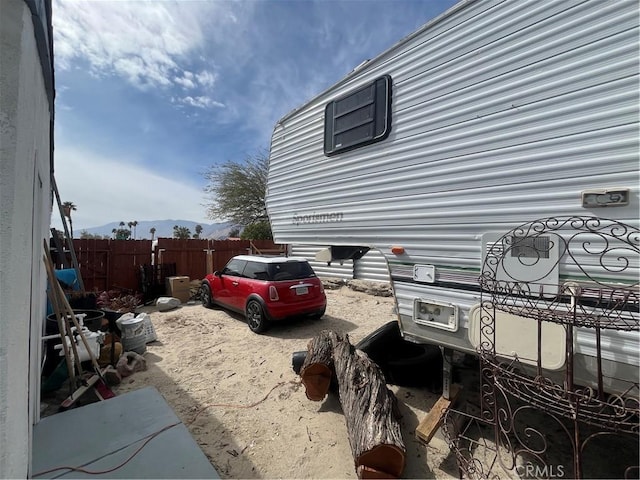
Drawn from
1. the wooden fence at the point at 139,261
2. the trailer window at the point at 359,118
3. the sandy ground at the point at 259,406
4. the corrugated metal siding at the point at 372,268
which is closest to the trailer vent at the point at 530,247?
the trailer window at the point at 359,118

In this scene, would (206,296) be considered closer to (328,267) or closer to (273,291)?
(273,291)

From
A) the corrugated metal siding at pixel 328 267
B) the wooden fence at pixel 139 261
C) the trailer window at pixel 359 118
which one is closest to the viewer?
the trailer window at pixel 359 118

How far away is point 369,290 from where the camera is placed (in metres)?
9.55

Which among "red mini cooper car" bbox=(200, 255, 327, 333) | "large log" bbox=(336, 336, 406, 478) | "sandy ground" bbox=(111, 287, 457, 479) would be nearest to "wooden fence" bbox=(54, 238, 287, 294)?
"sandy ground" bbox=(111, 287, 457, 479)

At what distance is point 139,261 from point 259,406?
801 centimetres

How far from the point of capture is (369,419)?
2670 mm

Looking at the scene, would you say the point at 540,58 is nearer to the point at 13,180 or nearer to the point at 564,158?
the point at 564,158

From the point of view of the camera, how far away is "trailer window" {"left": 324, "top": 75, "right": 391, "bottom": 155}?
342cm

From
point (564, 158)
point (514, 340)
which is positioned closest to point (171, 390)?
point (514, 340)

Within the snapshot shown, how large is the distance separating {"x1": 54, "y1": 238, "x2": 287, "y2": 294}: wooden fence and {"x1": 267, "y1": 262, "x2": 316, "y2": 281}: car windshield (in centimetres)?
520

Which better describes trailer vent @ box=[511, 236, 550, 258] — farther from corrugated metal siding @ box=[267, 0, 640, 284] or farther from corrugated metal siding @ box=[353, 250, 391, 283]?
corrugated metal siding @ box=[353, 250, 391, 283]

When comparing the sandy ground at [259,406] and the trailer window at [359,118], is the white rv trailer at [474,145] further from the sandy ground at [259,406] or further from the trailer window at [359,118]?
the sandy ground at [259,406]

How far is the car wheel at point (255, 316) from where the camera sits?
5.94 m

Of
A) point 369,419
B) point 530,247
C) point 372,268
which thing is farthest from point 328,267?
point 530,247
